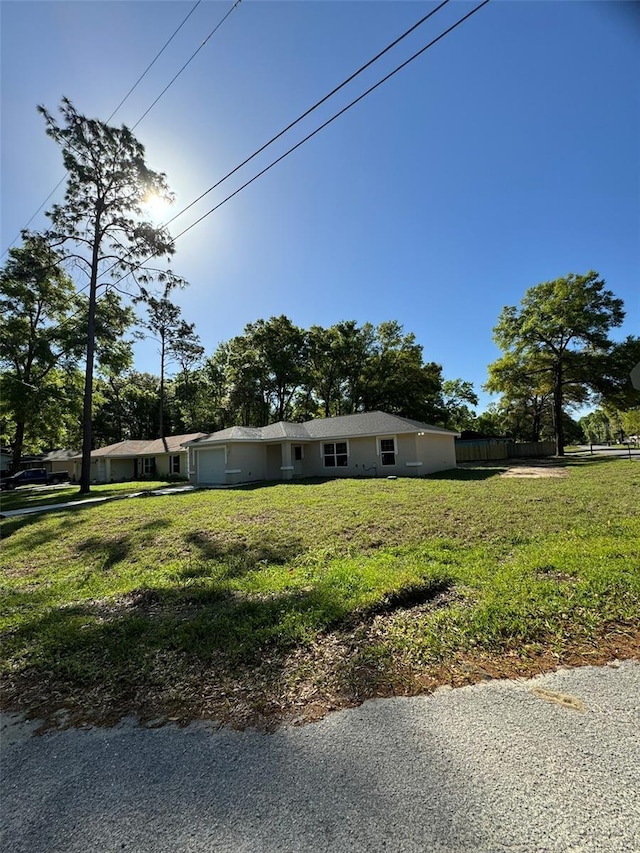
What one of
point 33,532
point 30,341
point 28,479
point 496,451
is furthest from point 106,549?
point 496,451

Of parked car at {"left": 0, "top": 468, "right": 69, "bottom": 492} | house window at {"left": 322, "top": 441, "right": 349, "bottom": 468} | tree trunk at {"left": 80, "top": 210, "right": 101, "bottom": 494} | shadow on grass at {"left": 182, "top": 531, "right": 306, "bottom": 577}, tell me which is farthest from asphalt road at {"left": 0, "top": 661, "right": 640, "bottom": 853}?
parked car at {"left": 0, "top": 468, "right": 69, "bottom": 492}

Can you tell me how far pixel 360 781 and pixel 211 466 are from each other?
18877 mm

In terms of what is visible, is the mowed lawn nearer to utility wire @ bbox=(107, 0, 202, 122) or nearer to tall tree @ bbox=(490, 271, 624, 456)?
utility wire @ bbox=(107, 0, 202, 122)

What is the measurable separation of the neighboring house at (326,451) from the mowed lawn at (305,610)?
10.1m

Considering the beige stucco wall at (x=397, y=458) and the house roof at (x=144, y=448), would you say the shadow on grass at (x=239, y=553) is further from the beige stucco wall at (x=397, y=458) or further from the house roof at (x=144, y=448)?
the house roof at (x=144, y=448)

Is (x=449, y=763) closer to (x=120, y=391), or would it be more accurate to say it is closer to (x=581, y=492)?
(x=581, y=492)

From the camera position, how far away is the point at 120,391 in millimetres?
42500

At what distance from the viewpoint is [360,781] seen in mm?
2004

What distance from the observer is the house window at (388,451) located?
18516 mm

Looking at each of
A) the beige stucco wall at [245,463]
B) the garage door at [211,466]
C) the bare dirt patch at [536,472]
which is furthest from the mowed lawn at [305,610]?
the garage door at [211,466]

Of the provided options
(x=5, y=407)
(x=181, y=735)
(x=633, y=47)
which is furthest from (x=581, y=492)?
(x=5, y=407)

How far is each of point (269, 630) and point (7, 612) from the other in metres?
3.44

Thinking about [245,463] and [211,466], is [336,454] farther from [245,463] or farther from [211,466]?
[211,466]

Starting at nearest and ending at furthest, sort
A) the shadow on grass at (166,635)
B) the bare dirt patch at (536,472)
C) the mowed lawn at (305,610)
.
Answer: the mowed lawn at (305,610)
the shadow on grass at (166,635)
the bare dirt patch at (536,472)
